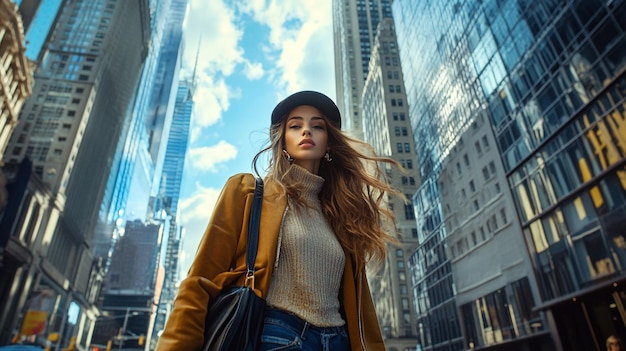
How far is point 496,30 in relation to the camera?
27.0 metres

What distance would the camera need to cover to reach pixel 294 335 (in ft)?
6.05

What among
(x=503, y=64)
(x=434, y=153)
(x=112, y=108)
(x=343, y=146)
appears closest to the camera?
(x=343, y=146)

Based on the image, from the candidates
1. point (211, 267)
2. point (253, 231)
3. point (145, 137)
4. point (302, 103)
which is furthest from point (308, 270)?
point (145, 137)

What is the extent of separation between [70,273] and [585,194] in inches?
2738

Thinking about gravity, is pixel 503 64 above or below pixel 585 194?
above

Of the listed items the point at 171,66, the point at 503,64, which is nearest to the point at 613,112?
the point at 503,64

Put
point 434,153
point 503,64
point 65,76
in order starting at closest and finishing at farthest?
point 503,64 < point 434,153 < point 65,76

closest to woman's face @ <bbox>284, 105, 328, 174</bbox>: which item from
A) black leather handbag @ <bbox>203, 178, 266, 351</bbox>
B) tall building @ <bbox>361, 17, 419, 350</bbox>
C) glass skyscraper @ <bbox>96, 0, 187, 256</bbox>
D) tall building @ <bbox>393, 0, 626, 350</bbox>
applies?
black leather handbag @ <bbox>203, 178, 266, 351</bbox>

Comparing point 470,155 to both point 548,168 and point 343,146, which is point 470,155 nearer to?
point 548,168

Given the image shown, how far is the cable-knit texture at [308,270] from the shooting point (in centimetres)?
199

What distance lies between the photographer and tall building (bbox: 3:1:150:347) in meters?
54.0

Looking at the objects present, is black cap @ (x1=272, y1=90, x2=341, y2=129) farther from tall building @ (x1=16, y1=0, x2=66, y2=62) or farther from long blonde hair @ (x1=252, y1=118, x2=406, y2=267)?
tall building @ (x1=16, y1=0, x2=66, y2=62)

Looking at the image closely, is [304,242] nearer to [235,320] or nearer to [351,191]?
[235,320]

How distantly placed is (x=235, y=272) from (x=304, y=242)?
0.45 metres
